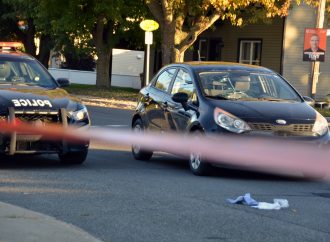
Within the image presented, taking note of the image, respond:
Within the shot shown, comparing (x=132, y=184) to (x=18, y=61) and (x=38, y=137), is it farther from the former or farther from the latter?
(x=18, y=61)

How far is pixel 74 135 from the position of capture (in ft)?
31.5

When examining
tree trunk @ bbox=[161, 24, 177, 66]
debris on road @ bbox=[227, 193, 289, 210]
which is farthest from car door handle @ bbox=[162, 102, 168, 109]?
tree trunk @ bbox=[161, 24, 177, 66]

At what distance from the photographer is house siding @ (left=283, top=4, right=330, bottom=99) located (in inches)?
1133

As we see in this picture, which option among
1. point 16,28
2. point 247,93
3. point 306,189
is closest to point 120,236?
point 306,189

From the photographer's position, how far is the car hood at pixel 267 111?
914 centimetres

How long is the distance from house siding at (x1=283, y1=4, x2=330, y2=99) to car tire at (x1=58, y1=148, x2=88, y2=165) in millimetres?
19862

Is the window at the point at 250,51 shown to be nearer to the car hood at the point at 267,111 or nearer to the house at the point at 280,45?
the house at the point at 280,45

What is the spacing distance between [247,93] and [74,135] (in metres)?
2.69

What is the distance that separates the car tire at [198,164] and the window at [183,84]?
0.85 meters

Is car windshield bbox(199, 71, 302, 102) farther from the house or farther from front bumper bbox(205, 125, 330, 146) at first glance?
the house

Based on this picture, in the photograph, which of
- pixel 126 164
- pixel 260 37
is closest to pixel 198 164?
pixel 126 164

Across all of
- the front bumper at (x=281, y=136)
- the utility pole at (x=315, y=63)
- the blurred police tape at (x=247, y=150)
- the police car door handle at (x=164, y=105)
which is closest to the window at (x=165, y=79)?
the police car door handle at (x=164, y=105)

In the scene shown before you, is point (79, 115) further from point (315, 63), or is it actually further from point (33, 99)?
point (315, 63)

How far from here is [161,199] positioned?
767 centimetres
